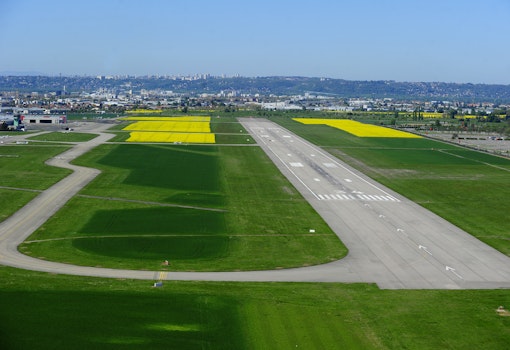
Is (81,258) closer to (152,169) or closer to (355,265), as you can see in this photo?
(355,265)

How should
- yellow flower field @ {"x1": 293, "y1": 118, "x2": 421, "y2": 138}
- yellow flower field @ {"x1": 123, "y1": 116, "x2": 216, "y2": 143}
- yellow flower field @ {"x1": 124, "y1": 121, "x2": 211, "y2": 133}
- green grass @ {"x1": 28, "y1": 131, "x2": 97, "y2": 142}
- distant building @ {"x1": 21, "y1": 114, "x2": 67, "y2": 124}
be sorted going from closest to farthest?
green grass @ {"x1": 28, "y1": 131, "x2": 97, "y2": 142} < yellow flower field @ {"x1": 123, "y1": 116, "x2": 216, "y2": 143} < yellow flower field @ {"x1": 293, "y1": 118, "x2": 421, "y2": 138} < yellow flower field @ {"x1": 124, "y1": 121, "x2": 211, "y2": 133} < distant building @ {"x1": 21, "y1": 114, "x2": 67, "y2": 124}

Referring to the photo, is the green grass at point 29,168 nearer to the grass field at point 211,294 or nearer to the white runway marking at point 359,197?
the grass field at point 211,294

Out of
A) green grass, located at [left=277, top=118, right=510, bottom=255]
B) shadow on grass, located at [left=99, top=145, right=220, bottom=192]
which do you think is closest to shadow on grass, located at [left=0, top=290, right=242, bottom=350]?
green grass, located at [left=277, top=118, right=510, bottom=255]

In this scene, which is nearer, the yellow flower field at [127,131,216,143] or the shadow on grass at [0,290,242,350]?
the shadow on grass at [0,290,242,350]

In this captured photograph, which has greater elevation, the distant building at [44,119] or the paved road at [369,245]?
the paved road at [369,245]

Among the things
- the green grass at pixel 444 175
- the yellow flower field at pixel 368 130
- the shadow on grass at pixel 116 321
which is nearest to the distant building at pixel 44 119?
the green grass at pixel 444 175

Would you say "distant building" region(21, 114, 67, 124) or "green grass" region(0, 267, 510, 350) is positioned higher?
"green grass" region(0, 267, 510, 350)

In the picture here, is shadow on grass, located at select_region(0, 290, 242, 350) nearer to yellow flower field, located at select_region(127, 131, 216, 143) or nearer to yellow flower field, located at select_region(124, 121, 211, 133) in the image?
yellow flower field, located at select_region(127, 131, 216, 143)
